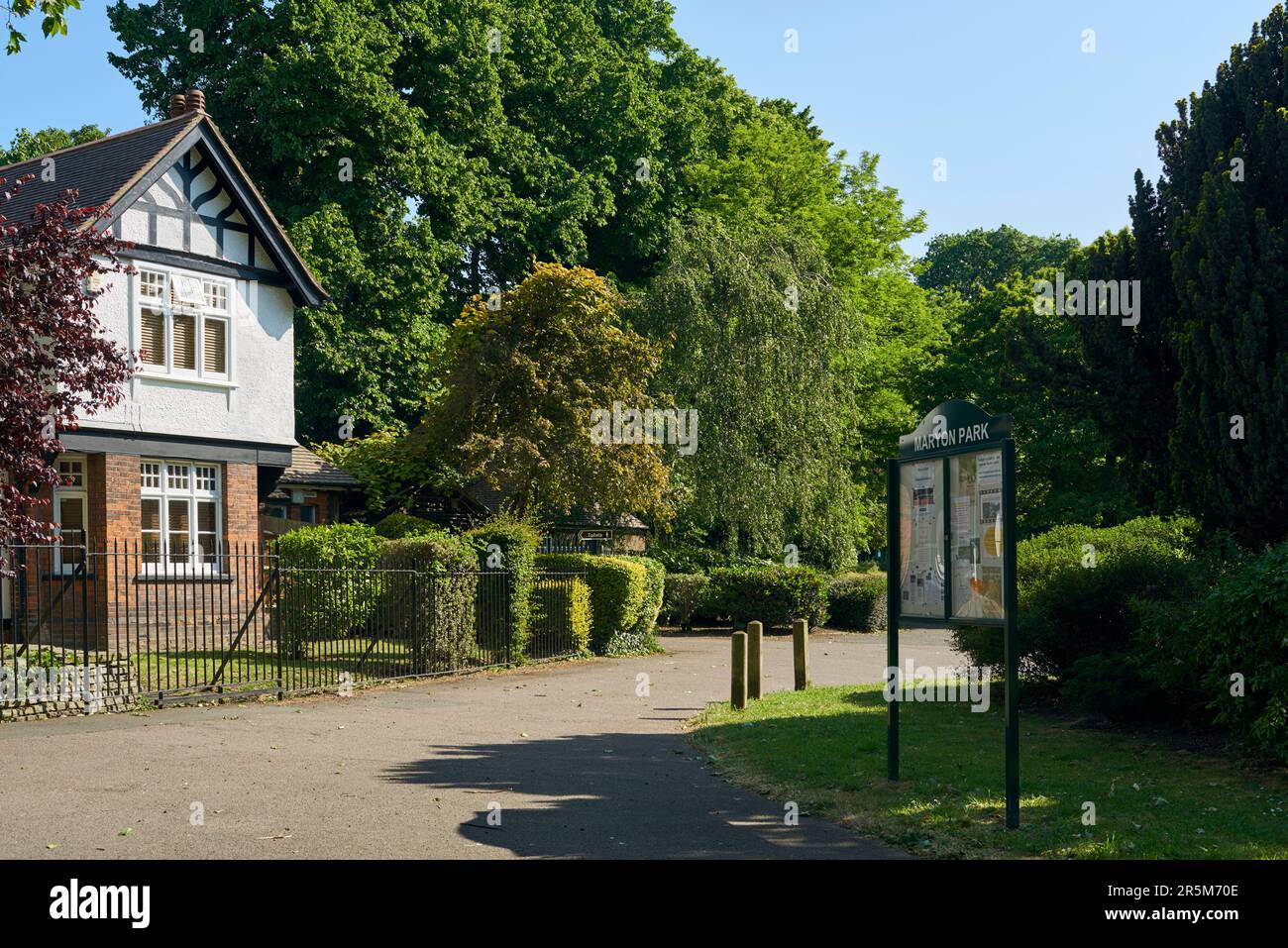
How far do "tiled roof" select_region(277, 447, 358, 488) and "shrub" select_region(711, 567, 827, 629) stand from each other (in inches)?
396

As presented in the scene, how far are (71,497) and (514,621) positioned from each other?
327 inches

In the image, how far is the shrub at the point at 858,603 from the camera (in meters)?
34.8

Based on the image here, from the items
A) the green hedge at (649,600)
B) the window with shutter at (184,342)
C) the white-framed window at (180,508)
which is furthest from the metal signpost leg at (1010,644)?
the window with shutter at (184,342)

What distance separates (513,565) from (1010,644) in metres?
13.6

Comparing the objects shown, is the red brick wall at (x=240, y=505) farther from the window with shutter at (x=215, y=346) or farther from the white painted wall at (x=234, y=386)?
the window with shutter at (x=215, y=346)

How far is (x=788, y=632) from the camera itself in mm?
32375

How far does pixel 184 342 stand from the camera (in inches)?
944

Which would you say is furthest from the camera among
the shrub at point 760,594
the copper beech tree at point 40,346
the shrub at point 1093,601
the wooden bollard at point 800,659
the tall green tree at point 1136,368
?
the shrub at point 760,594

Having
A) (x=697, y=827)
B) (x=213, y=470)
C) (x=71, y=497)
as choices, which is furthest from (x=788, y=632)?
(x=697, y=827)

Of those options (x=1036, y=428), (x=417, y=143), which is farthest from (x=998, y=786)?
(x=417, y=143)

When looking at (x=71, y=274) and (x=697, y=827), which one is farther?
(x=71, y=274)

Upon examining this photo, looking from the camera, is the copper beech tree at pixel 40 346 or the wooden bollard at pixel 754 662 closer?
the copper beech tree at pixel 40 346

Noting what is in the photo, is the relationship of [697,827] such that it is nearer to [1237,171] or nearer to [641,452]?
[1237,171]

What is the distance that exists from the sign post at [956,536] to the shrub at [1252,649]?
2149 mm
